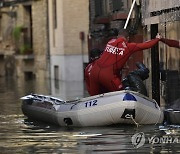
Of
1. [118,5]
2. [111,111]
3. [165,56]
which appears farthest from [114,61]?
[118,5]

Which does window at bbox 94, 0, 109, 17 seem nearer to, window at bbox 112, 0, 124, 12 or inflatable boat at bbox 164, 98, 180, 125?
window at bbox 112, 0, 124, 12

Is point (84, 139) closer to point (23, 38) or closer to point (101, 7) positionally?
point (101, 7)

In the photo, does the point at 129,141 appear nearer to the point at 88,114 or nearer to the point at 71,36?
the point at 88,114

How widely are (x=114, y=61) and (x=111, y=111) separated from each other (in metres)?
1.55

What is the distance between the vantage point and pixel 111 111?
13.5 metres

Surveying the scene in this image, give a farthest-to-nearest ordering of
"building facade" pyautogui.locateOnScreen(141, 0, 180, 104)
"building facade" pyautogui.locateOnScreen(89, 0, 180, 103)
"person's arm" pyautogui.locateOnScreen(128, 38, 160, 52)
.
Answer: "building facade" pyautogui.locateOnScreen(89, 0, 180, 103), "building facade" pyautogui.locateOnScreen(141, 0, 180, 104), "person's arm" pyautogui.locateOnScreen(128, 38, 160, 52)

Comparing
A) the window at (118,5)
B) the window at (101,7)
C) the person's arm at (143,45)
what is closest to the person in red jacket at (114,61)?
the person's arm at (143,45)

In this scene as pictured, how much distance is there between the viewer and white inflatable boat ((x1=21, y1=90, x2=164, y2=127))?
44.1ft

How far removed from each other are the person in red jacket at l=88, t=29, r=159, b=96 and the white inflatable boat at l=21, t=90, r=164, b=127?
0.88 meters

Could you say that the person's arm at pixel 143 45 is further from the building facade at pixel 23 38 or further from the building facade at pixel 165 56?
the building facade at pixel 23 38

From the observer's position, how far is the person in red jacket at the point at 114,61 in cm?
1464

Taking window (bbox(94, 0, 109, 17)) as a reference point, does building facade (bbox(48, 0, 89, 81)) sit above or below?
below

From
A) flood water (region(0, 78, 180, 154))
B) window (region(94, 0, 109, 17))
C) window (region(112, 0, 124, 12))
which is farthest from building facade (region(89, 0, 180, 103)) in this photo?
window (region(94, 0, 109, 17))

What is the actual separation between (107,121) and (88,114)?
0.40 metres
